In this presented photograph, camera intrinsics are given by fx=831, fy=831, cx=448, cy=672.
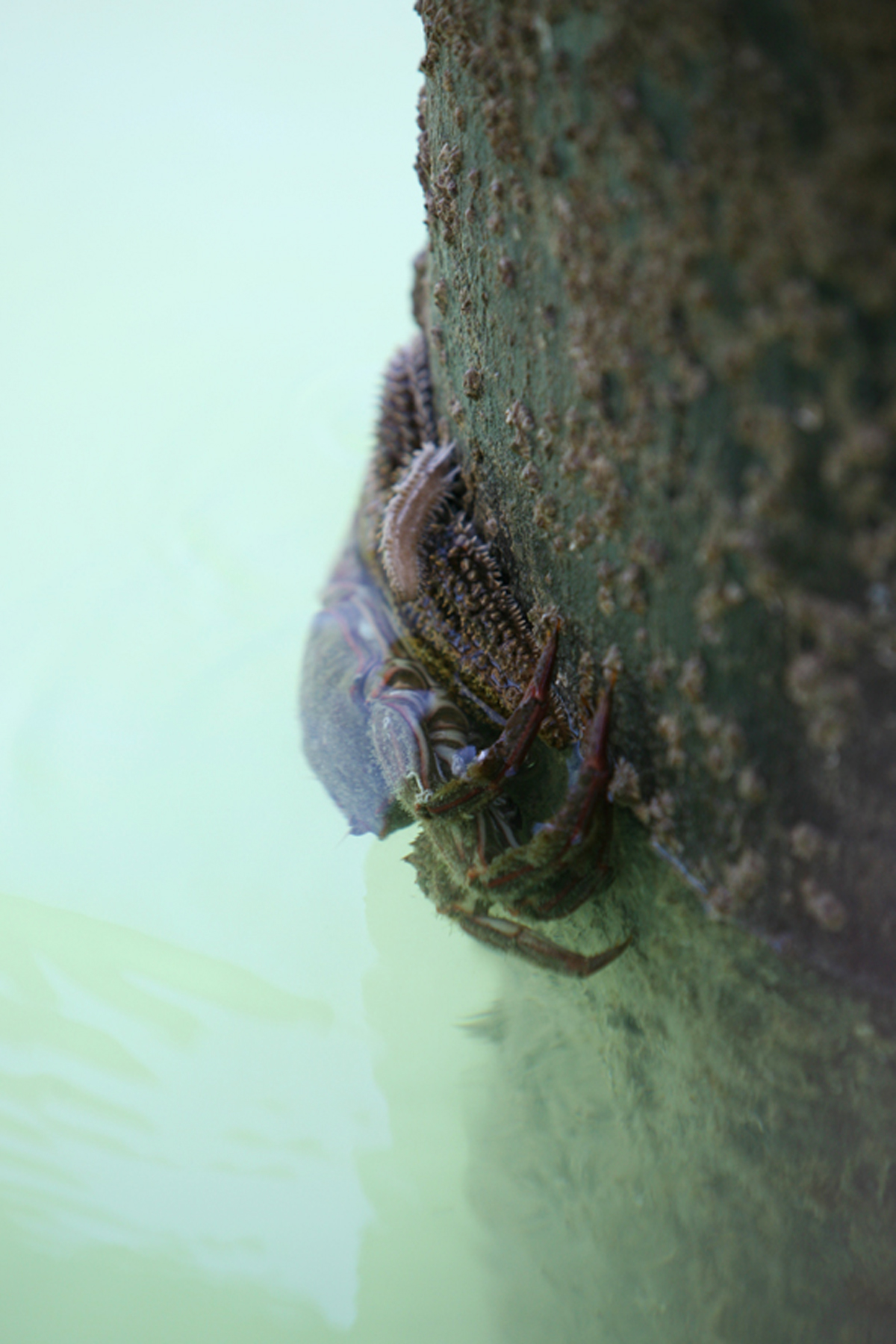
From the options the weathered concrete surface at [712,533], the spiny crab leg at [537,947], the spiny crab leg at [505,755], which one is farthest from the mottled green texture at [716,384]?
the spiny crab leg at [537,947]

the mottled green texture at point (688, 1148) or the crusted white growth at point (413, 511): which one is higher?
the crusted white growth at point (413, 511)

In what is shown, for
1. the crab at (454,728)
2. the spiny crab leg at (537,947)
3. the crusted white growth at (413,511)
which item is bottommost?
the spiny crab leg at (537,947)

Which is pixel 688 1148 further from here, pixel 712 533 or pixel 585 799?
pixel 712 533

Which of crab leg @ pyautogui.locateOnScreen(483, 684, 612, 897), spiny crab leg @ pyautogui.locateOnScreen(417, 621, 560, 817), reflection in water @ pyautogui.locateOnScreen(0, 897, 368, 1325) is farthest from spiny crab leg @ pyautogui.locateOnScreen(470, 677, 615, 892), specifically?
reflection in water @ pyautogui.locateOnScreen(0, 897, 368, 1325)

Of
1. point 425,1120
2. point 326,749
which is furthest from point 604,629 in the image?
point 425,1120

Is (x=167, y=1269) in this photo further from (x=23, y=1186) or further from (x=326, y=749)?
(x=326, y=749)

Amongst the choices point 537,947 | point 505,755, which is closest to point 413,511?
point 505,755

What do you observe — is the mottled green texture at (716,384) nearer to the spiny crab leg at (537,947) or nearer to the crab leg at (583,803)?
the crab leg at (583,803)
